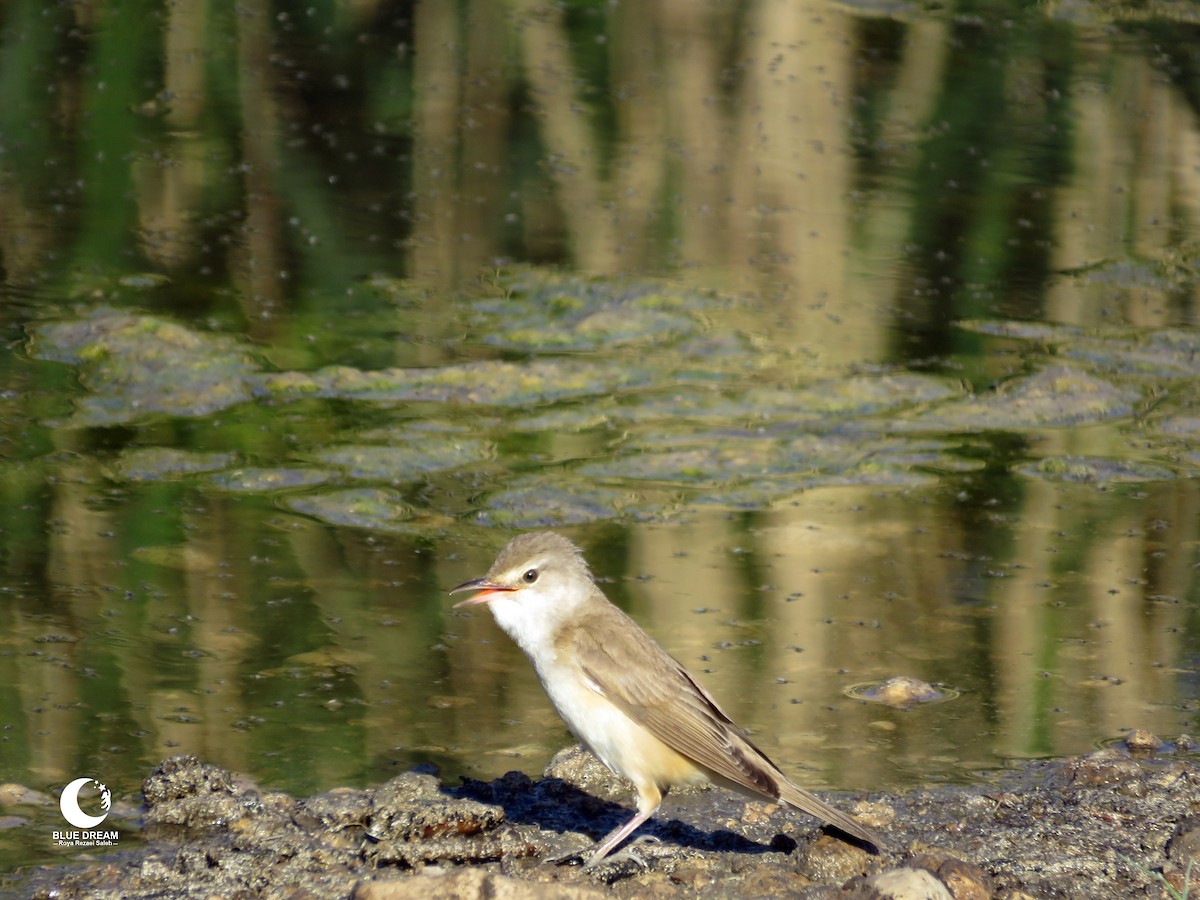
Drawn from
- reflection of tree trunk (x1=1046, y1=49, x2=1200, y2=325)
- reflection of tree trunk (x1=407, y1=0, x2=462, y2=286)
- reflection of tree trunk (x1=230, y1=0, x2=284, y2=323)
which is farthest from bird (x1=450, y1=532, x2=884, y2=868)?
reflection of tree trunk (x1=1046, y1=49, x2=1200, y2=325)

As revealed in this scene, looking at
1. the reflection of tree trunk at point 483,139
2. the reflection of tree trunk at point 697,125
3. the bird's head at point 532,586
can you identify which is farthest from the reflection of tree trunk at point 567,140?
the bird's head at point 532,586

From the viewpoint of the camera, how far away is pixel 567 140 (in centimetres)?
1194

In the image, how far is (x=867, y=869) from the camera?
4.28 metres

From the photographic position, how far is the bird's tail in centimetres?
425

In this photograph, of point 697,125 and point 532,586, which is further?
point 697,125

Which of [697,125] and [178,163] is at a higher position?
[697,125]

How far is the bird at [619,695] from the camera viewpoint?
4340 mm

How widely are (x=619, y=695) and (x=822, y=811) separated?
61 centimetres

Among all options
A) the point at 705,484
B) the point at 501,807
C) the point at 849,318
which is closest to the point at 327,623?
the point at 501,807

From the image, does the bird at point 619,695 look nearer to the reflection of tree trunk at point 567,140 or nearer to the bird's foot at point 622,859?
the bird's foot at point 622,859

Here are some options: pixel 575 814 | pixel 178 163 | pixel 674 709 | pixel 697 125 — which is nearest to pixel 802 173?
pixel 697 125

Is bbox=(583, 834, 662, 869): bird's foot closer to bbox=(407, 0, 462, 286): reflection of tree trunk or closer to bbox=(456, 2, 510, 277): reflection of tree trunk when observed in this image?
bbox=(407, 0, 462, 286): reflection of tree trunk

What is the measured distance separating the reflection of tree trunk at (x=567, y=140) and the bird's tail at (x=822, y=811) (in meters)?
5.67

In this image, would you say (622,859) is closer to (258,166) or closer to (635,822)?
(635,822)
